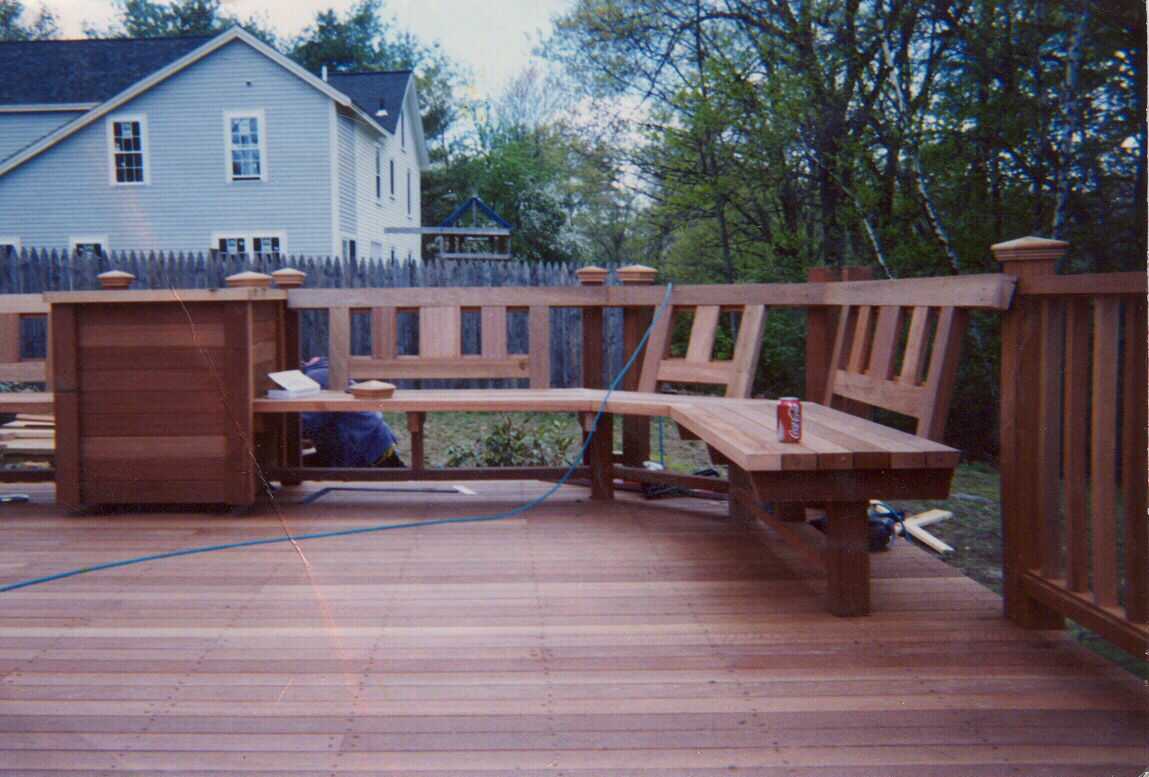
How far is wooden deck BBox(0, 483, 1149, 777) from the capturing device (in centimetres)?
180

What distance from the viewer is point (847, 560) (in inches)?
107

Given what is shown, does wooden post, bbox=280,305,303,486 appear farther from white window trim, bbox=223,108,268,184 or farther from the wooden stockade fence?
the wooden stockade fence

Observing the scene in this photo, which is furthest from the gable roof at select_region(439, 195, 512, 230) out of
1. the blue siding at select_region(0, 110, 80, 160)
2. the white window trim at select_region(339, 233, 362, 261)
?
the blue siding at select_region(0, 110, 80, 160)

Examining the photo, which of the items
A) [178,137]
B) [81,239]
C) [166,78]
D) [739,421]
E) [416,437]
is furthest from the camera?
[81,239]

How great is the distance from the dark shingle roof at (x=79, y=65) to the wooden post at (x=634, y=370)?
2.86 metres

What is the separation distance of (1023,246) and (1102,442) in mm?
588

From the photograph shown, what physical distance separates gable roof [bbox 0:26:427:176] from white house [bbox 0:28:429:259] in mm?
12

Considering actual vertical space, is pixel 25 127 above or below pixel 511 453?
above

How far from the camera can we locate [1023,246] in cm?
246

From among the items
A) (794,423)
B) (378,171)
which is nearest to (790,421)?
(794,423)

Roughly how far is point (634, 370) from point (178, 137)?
3161mm

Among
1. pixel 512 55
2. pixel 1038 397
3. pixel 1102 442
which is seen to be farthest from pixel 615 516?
pixel 512 55

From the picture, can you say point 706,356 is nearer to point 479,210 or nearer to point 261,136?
point 261,136

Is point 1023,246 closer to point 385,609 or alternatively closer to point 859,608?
point 859,608
